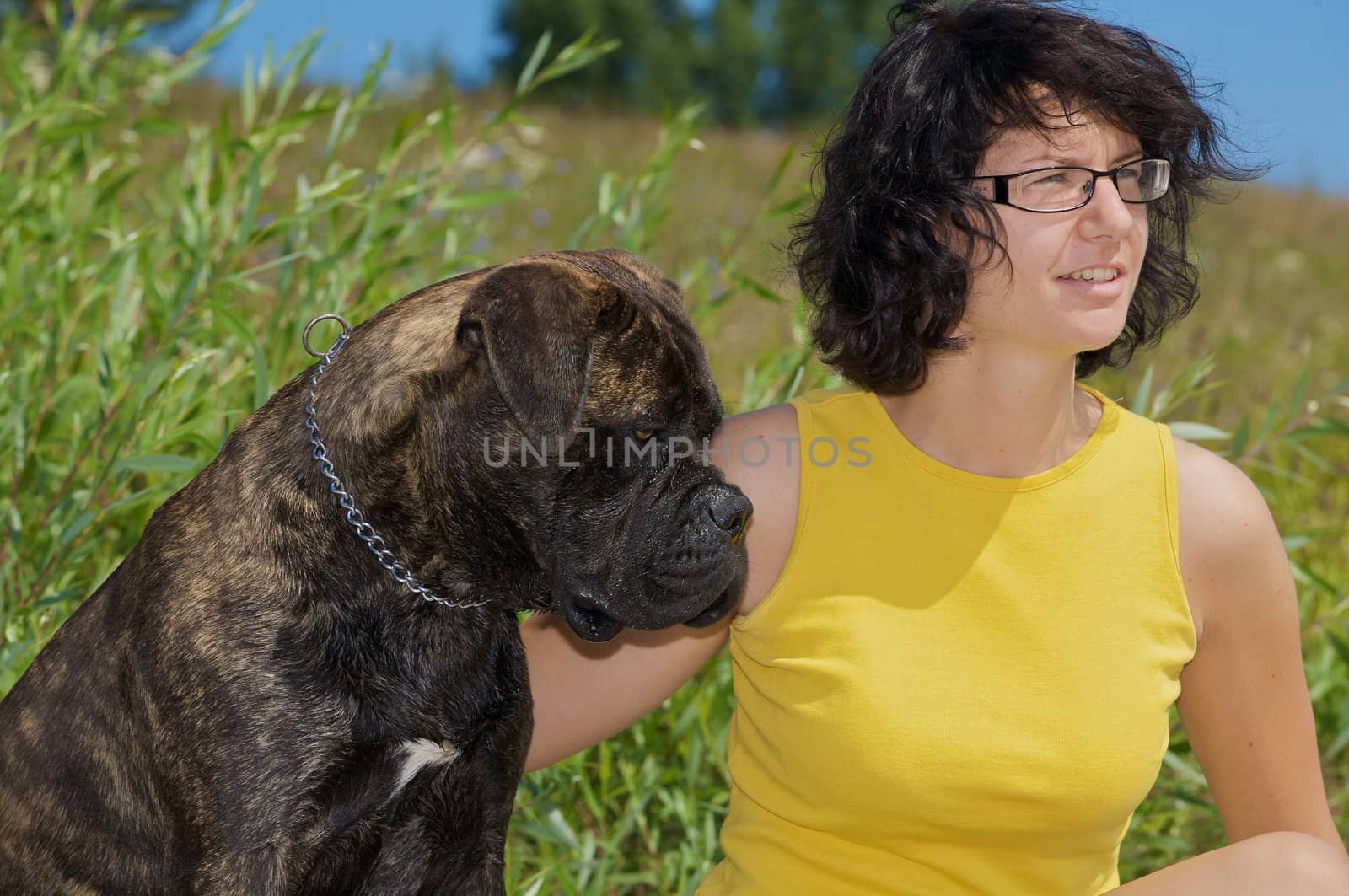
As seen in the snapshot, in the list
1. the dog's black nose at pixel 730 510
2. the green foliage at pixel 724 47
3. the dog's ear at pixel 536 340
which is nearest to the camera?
the dog's ear at pixel 536 340

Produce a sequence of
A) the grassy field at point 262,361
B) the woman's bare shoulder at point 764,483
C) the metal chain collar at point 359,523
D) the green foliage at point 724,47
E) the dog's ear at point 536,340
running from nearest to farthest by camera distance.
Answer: the dog's ear at point 536,340 < the metal chain collar at point 359,523 < the woman's bare shoulder at point 764,483 < the grassy field at point 262,361 < the green foliage at point 724,47

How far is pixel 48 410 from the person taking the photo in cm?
304

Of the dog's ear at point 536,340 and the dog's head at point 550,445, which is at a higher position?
the dog's ear at point 536,340

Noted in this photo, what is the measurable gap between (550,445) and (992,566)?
2.55ft

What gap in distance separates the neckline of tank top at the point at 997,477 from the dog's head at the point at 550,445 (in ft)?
1.14

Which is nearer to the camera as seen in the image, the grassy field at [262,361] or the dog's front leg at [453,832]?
the dog's front leg at [453,832]

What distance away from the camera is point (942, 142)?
212 cm

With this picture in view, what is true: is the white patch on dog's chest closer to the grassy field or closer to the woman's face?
the grassy field

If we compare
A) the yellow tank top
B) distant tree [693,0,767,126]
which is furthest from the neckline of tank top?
distant tree [693,0,767,126]

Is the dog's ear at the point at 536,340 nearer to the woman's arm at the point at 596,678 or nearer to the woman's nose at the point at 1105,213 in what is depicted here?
the woman's arm at the point at 596,678

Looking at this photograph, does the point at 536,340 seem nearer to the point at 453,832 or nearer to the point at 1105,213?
the point at 453,832

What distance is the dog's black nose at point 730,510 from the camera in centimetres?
194

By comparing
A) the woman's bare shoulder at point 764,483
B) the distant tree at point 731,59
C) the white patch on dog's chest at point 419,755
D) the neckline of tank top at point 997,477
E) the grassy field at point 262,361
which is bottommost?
the distant tree at point 731,59

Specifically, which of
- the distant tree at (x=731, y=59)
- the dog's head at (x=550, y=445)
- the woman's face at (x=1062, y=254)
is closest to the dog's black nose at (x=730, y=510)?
the dog's head at (x=550, y=445)
